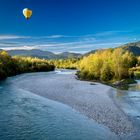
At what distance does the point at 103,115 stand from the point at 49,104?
10.7m

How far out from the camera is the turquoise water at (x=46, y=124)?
23672 mm

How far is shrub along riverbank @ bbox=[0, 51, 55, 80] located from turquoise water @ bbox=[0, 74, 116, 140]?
58.8 meters

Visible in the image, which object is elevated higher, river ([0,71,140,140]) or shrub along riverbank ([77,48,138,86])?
shrub along riverbank ([77,48,138,86])

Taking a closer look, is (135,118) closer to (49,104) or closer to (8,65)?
(49,104)

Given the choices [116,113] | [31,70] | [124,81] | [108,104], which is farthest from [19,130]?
[31,70]

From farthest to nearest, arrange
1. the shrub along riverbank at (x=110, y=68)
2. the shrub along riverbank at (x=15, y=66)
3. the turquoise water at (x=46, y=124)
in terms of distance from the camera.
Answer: the shrub along riverbank at (x=15, y=66) → the shrub along riverbank at (x=110, y=68) → the turquoise water at (x=46, y=124)

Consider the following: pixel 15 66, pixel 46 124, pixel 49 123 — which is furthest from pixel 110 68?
pixel 46 124

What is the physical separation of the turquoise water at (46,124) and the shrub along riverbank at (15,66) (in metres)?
58.8

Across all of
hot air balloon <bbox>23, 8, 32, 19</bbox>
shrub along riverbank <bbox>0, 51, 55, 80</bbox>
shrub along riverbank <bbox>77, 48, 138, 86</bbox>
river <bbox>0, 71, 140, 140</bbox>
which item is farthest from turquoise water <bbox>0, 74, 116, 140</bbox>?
shrub along riverbank <bbox>0, 51, 55, 80</bbox>

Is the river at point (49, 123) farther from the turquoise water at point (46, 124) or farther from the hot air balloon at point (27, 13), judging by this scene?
the hot air balloon at point (27, 13)

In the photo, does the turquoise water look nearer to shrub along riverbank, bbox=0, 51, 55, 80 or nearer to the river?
the river

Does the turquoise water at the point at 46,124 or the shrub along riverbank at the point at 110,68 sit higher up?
the shrub along riverbank at the point at 110,68

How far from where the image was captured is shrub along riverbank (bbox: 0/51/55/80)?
4042 inches

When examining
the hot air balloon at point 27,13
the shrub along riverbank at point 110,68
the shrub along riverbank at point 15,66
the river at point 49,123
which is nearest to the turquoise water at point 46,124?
the river at point 49,123
